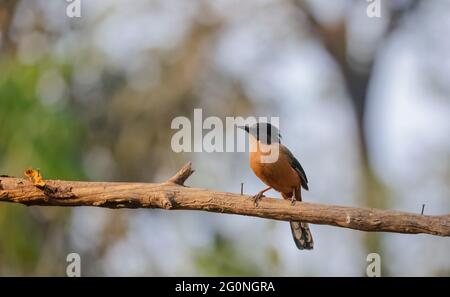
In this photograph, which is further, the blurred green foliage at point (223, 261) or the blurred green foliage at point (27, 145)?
the blurred green foliage at point (223, 261)

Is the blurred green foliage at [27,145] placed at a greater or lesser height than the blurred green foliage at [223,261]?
greater

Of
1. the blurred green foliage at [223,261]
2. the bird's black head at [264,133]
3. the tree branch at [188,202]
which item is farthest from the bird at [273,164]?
the blurred green foliage at [223,261]

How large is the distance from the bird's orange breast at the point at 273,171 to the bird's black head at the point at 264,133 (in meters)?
0.05

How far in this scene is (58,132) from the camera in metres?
7.93

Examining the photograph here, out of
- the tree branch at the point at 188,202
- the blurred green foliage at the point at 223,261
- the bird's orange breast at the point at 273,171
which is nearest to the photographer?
the tree branch at the point at 188,202

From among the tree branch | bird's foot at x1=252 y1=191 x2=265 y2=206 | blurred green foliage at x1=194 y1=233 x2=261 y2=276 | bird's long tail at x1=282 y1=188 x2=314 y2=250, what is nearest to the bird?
bird's long tail at x1=282 y1=188 x2=314 y2=250

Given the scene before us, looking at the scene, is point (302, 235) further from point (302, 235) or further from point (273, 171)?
point (273, 171)

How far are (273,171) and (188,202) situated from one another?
2.98 feet

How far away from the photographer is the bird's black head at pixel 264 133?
549 cm

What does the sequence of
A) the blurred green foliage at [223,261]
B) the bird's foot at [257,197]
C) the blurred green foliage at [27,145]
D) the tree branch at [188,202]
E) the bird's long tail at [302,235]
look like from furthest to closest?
the blurred green foliage at [223,261], the blurred green foliage at [27,145], the bird's long tail at [302,235], the bird's foot at [257,197], the tree branch at [188,202]

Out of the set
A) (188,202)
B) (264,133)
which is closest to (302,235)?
(264,133)

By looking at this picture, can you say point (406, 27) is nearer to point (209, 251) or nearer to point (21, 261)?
point (209, 251)

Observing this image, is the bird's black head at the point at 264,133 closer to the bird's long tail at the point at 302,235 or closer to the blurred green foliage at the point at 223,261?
the bird's long tail at the point at 302,235

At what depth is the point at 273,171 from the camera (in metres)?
5.43
